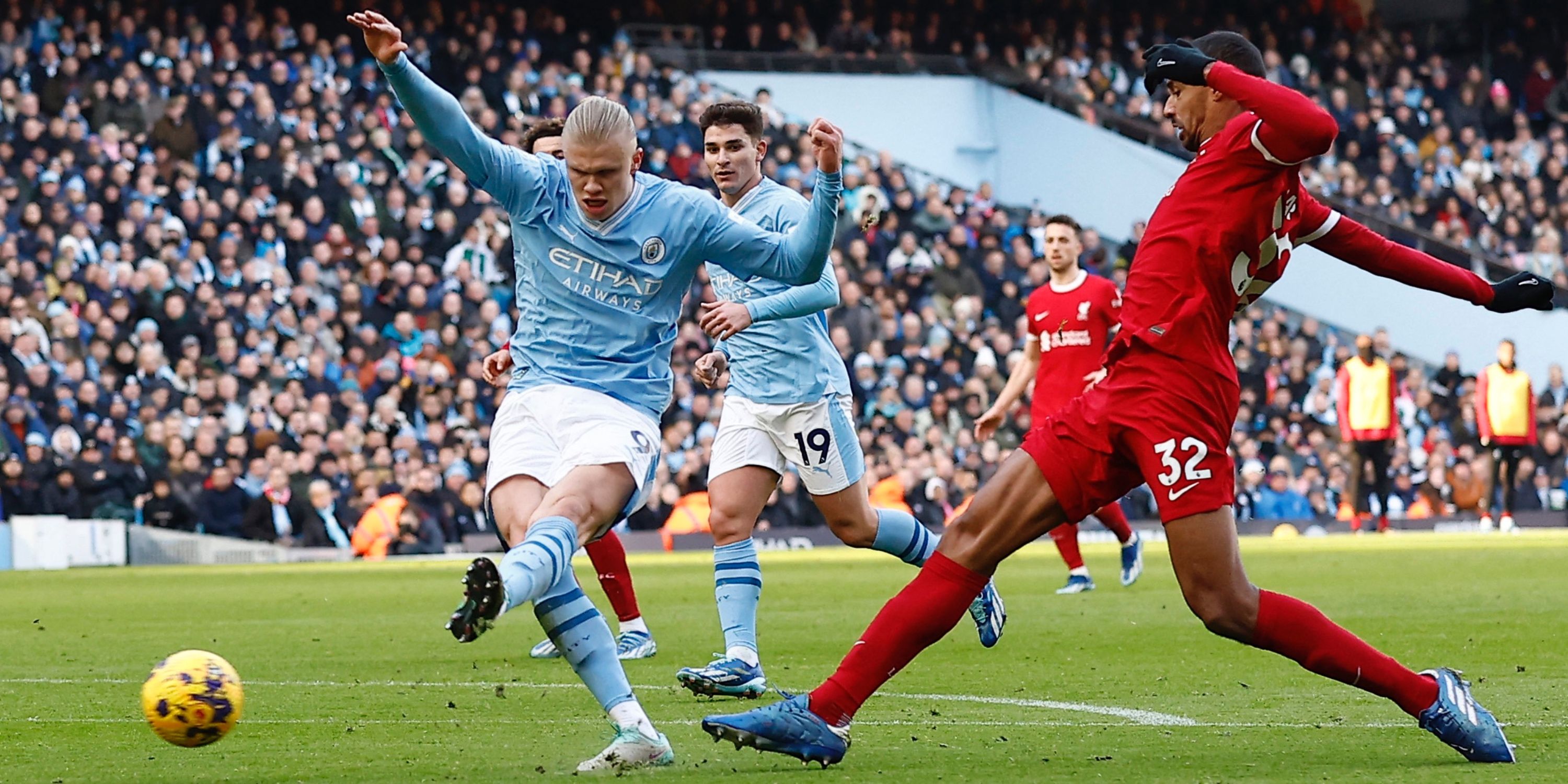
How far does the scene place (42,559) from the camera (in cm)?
2050

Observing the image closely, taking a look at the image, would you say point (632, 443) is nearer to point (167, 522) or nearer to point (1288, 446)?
point (167, 522)

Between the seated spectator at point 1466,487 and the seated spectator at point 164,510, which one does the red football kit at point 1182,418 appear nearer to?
the seated spectator at point 164,510

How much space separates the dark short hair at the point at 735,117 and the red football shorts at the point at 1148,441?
318 centimetres

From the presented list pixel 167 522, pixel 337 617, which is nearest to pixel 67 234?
pixel 167 522

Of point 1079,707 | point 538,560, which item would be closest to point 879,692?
point 1079,707

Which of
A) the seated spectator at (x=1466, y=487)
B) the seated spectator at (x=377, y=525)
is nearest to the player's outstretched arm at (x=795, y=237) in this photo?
the seated spectator at (x=377, y=525)

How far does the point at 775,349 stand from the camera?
8.92 metres

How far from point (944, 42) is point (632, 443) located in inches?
1241

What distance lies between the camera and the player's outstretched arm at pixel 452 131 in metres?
5.70

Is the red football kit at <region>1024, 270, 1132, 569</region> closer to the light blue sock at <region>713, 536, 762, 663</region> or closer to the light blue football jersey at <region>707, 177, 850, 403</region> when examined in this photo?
the light blue football jersey at <region>707, 177, 850, 403</region>

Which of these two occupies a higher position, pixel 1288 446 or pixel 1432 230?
pixel 1432 230

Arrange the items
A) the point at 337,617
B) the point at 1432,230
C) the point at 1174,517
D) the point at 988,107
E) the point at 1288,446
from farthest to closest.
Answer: the point at 988,107 < the point at 1432,230 < the point at 1288,446 < the point at 337,617 < the point at 1174,517

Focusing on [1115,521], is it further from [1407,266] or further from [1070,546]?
[1407,266]

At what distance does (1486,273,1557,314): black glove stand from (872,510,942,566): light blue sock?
3305 millimetres
